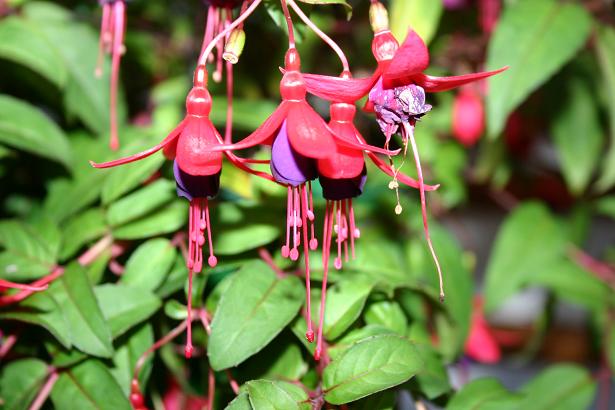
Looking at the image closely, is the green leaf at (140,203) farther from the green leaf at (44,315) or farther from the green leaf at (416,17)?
the green leaf at (416,17)

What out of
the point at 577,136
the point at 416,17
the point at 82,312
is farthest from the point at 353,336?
the point at 577,136

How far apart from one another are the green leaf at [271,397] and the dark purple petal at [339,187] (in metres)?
0.15

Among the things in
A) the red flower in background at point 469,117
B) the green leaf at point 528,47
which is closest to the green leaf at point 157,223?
the green leaf at point 528,47

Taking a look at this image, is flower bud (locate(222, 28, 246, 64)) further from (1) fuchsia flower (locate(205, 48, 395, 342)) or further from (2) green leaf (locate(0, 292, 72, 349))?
(2) green leaf (locate(0, 292, 72, 349))

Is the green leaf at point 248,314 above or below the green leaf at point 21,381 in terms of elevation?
above

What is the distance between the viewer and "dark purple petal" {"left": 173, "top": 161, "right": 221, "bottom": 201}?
455mm

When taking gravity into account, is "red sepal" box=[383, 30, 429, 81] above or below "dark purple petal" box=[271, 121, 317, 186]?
above

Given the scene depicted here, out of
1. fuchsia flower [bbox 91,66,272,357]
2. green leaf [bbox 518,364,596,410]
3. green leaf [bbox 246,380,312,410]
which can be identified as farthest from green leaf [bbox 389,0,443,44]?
green leaf [bbox 518,364,596,410]

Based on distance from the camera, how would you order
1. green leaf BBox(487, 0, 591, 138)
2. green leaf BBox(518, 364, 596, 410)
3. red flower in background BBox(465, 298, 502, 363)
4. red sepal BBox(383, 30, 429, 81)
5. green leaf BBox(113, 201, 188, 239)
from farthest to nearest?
red flower in background BBox(465, 298, 502, 363) < green leaf BBox(518, 364, 596, 410) < green leaf BBox(487, 0, 591, 138) < green leaf BBox(113, 201, 188, 239) < red sepal BBox(383, 30, 429, 81)

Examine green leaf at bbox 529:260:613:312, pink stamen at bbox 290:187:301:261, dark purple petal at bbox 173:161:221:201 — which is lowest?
green leaf at bbox 529:260:613:312

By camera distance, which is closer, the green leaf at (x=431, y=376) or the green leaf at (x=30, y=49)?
the green leaf at (x=431, y=376)

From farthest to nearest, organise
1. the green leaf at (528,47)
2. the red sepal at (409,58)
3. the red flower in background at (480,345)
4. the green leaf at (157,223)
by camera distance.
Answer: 1. the red flower in background at (480,345)
2. the green leaf at (528,47)
3. the green leaf at (157,223)
4. the red sepal at (409,58)

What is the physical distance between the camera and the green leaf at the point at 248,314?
1.63 feet

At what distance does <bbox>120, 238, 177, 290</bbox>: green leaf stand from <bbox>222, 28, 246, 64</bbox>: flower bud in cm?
22
